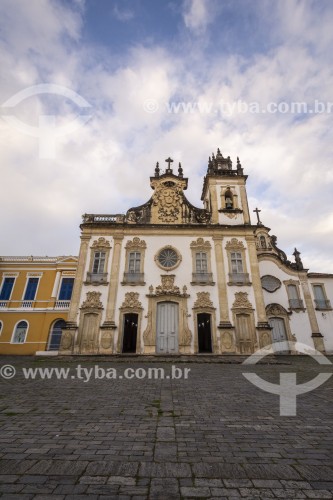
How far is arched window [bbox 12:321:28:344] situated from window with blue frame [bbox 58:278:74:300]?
3.12 metres

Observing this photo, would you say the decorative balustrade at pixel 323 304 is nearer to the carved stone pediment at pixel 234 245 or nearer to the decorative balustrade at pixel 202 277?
the carved stone pediment at pixel 234 245

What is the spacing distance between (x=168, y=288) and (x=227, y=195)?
913 centimetres

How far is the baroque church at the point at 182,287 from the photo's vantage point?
15344 mm

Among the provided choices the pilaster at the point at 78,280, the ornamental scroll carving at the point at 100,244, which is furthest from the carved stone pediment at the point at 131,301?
the ornamental scroll carving at the point at 100,244

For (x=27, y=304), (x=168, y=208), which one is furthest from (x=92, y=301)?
(x=168, y=208)

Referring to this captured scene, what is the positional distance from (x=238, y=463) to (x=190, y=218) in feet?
54.6

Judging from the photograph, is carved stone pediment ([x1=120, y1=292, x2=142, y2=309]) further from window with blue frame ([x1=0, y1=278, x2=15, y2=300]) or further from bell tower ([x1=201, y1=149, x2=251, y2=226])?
window with blue frame ([x1=0, y1=278, x2=15, y2=300])

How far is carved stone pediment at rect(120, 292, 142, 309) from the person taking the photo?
1582 centimetres

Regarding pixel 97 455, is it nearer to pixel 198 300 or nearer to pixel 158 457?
pixel 158 457

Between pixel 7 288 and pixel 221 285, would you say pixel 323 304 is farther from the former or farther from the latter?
pixel 7 288

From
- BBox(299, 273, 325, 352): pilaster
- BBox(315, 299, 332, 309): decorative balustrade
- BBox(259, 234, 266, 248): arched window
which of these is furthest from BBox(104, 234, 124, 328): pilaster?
BBox(315, 299, 332, 309): decorative balustrade

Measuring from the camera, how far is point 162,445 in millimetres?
3422

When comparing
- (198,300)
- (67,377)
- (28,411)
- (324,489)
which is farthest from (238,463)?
(198,300)

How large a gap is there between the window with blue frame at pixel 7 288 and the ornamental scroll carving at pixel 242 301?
56.3ft
